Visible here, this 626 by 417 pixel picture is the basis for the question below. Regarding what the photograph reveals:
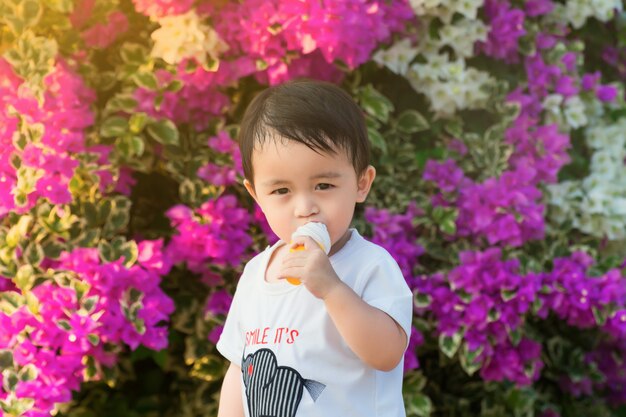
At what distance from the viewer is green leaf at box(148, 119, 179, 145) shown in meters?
3.32

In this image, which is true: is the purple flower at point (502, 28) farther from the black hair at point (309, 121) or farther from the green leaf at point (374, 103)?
the black hair at point (309, 121)

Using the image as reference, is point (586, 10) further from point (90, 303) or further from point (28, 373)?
point (28, 373)

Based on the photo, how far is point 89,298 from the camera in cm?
300

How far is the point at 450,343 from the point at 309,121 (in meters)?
1.56

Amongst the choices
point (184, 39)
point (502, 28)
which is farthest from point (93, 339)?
point (502, 28)

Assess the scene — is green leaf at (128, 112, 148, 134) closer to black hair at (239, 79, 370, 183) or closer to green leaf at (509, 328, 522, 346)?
black hair at (239, 79, 370, 183)

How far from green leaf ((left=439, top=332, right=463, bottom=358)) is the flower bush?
0.04ft

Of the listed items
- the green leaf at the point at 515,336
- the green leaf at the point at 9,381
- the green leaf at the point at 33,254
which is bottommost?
the green leaf at the point at 9,381

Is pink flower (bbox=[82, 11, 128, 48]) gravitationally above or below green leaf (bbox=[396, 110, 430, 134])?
above

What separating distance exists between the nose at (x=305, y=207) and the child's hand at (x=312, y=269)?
0.10 metres

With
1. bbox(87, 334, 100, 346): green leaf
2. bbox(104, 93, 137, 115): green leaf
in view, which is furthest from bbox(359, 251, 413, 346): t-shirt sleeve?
bbox(104, 93, 137, 115): green leaf

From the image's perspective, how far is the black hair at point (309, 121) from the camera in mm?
1980

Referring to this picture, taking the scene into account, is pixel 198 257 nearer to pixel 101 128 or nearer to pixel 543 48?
pixel 101 128

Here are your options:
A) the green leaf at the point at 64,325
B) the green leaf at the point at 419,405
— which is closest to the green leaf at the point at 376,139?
the green leaf at the point at 419,405
